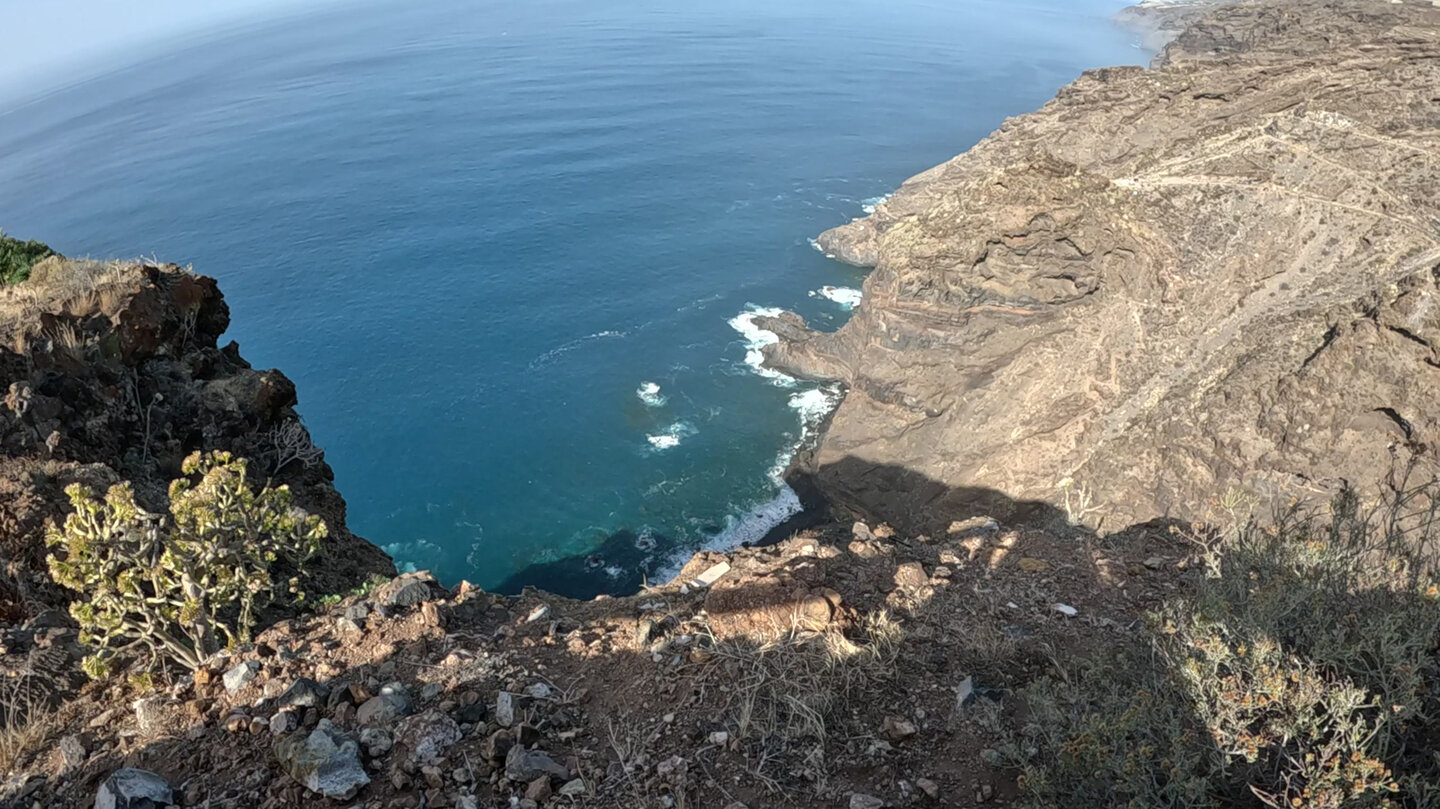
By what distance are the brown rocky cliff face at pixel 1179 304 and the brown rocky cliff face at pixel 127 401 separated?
20397mm

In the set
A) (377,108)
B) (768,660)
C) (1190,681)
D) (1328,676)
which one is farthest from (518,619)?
(377,108)

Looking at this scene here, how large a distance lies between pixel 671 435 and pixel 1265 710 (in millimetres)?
34770

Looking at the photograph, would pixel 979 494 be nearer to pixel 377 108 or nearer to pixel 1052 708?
pixel 1052 708

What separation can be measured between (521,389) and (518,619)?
3453 centimetres

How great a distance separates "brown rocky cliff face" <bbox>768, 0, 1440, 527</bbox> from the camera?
20812mm

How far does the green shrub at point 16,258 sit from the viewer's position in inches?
656

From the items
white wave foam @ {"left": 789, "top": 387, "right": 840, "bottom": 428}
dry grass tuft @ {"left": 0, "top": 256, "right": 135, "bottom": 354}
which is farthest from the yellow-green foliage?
white wave foam @ {"left": 789, "top": 387, "right": 840, "bottom": 428}

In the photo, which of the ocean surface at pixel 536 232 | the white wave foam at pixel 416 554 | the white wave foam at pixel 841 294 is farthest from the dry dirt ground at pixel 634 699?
the white wave foam at pixel 841 294

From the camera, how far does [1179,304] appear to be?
23906mm

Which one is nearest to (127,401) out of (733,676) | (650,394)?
(733,676)

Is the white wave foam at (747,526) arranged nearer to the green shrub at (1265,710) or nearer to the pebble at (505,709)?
the pebble at (505,709)

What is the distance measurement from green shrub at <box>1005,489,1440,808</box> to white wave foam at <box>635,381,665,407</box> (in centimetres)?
3545

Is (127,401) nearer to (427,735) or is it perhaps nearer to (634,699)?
(427,735)

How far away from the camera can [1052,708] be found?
19.5ft
